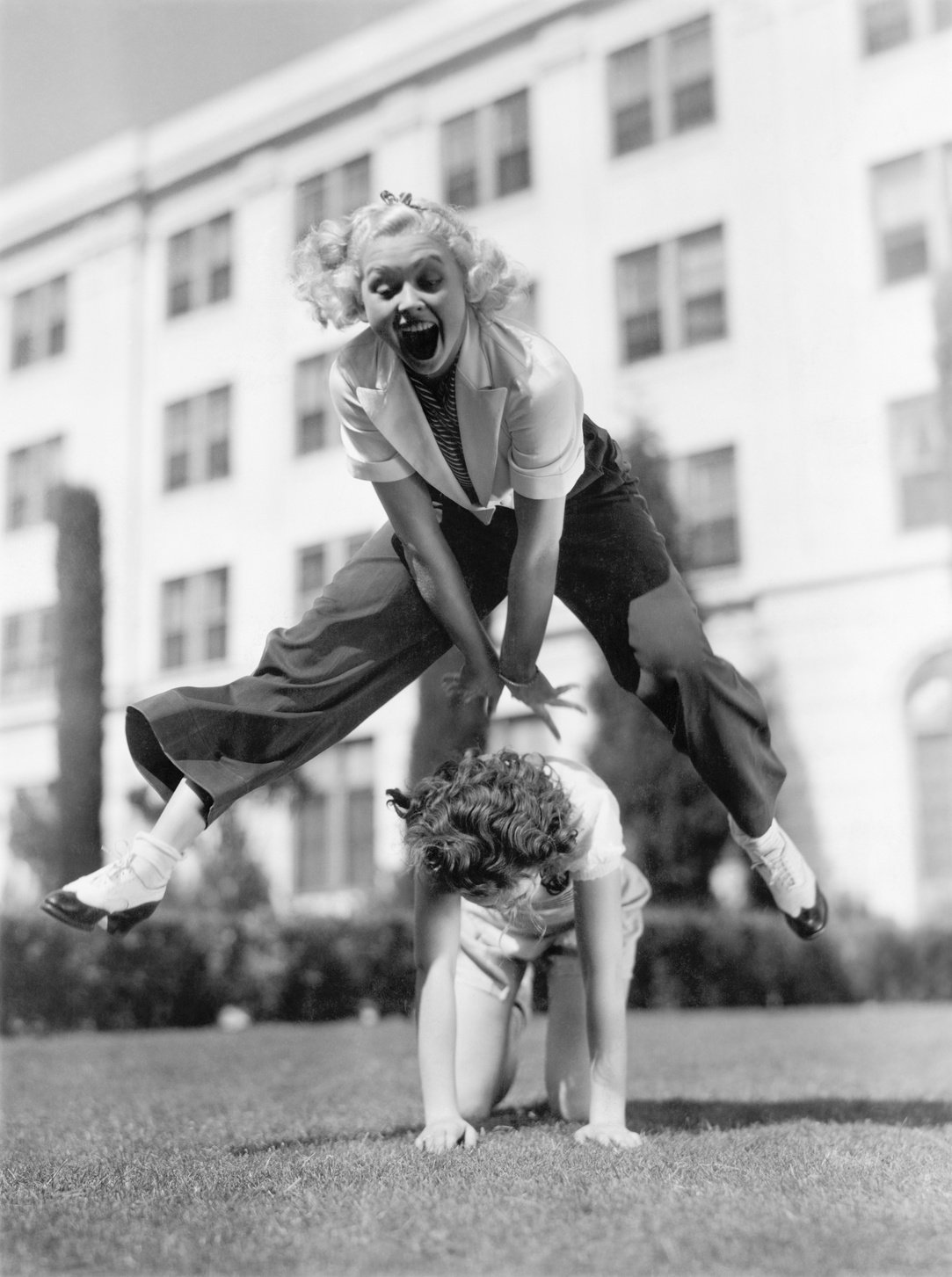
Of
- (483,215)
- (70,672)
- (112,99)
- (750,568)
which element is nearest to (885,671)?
(750,568)

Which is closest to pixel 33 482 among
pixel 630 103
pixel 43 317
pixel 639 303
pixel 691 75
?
pixel 43 317

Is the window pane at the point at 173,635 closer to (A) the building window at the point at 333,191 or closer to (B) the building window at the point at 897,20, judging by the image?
(A) the building window at the point at 333,191

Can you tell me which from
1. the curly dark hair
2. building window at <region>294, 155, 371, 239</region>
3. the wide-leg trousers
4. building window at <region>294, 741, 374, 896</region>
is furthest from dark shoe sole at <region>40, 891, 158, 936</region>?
building window at <region>294, 741, 374, 896</region>

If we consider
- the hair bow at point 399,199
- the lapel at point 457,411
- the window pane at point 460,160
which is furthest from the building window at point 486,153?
the lapel at point 457,411

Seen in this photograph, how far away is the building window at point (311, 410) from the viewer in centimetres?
710

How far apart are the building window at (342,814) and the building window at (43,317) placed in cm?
321

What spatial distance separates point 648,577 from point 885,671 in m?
9.13

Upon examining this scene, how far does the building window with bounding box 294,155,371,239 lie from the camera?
408 centimetres

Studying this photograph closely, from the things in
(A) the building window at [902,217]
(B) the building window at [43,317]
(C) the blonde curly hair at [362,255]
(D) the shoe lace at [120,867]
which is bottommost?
(D) the shoe lace at [120,867]

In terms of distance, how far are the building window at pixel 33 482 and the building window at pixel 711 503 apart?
5.23 metres

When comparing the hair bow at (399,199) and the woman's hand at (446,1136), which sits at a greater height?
the hair bow at (399,199)

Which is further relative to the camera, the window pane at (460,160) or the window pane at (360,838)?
the window pane at (360,838)

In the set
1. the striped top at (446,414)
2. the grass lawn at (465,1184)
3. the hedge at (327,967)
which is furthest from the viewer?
the hedge at (327,967)

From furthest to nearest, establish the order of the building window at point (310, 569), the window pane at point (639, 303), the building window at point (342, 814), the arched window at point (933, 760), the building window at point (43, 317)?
the window pane at point (639, 303) → the arched window at point (933, 760) → the building window at point (342, 814) → the building window at point (43, 317) → the building window at point (310, 569)
